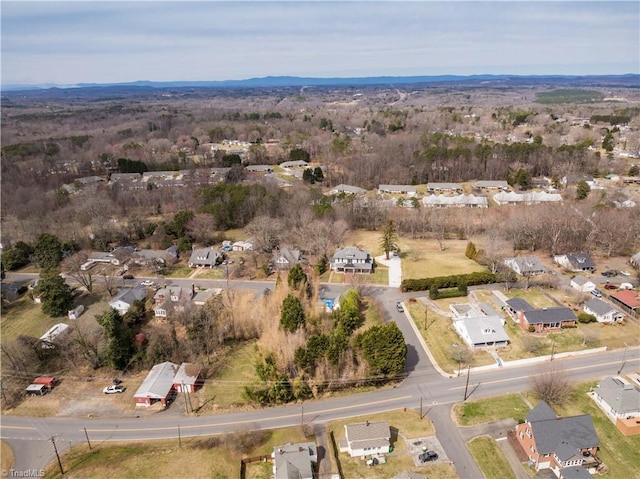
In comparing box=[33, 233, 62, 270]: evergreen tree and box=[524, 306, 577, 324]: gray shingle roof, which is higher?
box=[33, 233, 62, 270]: evergreen tree

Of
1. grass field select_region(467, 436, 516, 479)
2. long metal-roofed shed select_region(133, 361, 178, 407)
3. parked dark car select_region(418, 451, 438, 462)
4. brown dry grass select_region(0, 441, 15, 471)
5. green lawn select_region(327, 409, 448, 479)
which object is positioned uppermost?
long metal-roofed shed select_region(133, 361, 178, 407)

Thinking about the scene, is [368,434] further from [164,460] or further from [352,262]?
[352,262]

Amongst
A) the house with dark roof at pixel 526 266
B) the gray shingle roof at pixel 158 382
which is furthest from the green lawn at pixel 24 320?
the house with dark roof at pixel 526 266

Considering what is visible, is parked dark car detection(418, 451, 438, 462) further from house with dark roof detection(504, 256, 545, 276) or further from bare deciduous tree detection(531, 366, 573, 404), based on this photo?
house with dark roof detection(504, 256, 545, 276)

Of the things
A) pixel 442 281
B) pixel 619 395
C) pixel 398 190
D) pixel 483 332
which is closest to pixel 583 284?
pixel 442 281

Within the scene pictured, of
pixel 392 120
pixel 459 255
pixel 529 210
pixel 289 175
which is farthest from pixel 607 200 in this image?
pixel 392 120

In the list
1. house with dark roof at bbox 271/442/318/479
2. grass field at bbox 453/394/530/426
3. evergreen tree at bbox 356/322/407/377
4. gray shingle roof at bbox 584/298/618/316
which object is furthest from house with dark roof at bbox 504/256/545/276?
house with dark roof at bbox 271/442/318/479
